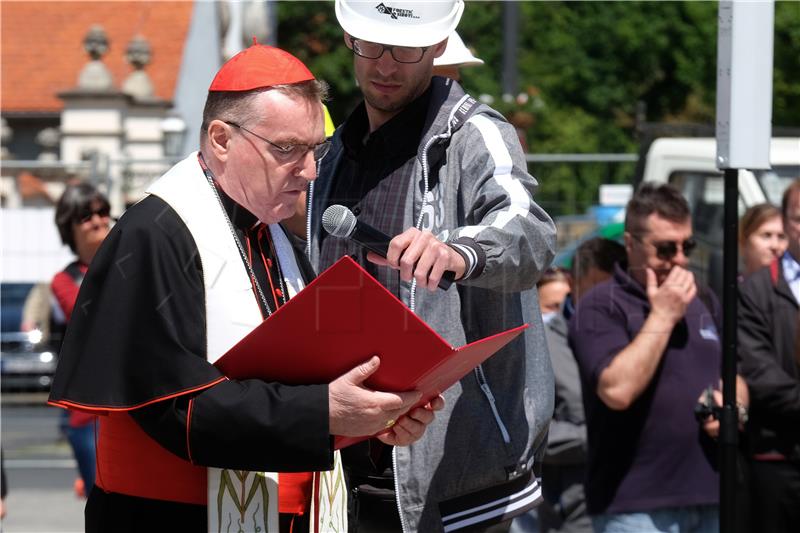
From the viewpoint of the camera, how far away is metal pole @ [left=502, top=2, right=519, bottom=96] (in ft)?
56.0

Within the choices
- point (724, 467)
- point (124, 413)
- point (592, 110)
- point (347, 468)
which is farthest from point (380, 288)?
point (592, 110)

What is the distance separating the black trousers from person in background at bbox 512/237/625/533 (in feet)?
3.35

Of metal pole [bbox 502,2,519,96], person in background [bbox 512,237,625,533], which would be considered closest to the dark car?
person in background [bbox 512,237,625,533]

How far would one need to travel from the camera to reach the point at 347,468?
3203 millimetres

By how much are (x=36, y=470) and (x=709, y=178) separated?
5411 millimetres

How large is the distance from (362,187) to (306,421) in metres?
0.90

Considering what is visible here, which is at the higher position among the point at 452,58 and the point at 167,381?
the point at 452,58

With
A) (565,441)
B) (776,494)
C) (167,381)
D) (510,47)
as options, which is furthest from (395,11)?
(510,47)

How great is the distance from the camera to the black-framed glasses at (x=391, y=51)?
3.13 metres

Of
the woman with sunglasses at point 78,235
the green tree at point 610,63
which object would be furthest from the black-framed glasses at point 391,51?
the green tree at point 610,63

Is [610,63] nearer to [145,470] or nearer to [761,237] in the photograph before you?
[761,237]

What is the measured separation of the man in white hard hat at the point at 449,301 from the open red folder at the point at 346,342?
0.40m

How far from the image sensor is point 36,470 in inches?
392

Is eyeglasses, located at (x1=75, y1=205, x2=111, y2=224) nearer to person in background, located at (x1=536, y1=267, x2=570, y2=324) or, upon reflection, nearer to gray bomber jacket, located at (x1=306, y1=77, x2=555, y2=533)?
person in background, located at (x1=536, y1=267, x2=570, y2=324)
